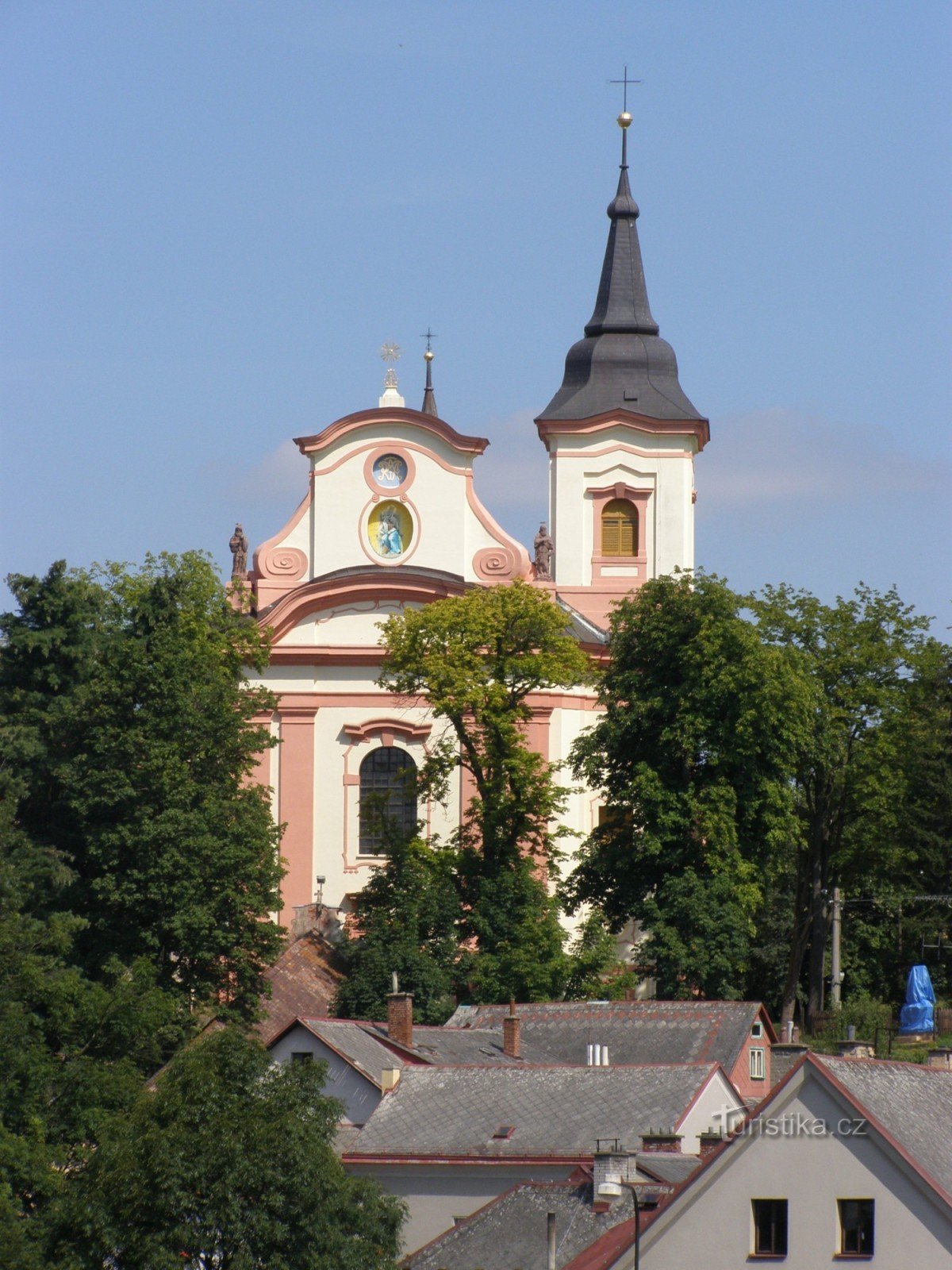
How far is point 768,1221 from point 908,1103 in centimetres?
257

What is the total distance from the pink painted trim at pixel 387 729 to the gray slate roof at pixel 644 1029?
12966mm

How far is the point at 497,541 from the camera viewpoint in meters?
59.5

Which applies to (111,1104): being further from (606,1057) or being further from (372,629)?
(372,629)

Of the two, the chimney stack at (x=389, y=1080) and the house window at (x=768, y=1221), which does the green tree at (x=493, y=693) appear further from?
the house window at (x=768, y=1221)

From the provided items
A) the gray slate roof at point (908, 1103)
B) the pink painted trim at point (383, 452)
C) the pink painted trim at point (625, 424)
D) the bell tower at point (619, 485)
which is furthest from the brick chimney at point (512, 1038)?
the pink painted trim at point (625, 424)

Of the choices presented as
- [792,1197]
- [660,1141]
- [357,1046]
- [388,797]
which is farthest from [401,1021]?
[388,797]

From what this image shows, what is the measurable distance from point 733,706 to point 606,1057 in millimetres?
10114

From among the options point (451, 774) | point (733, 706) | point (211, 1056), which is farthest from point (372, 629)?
point (211, 1056)

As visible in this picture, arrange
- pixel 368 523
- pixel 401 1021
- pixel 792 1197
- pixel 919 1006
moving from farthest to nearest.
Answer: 1. pixel 368 523
2. pixel 919 1006
3. pixel 401 1021
4. pixel 792 1197

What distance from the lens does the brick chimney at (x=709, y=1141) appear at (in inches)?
1273

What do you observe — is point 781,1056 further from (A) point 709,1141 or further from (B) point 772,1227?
(B) point 772,1227

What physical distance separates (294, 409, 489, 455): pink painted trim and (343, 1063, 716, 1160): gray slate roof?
2015cm

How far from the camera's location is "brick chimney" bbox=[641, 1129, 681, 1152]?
37.8 m

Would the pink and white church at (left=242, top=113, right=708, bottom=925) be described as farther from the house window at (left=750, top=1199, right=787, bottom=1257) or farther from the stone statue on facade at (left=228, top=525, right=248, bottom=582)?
the house window at (left=750, top=1199, right=787, bottom=1257)
